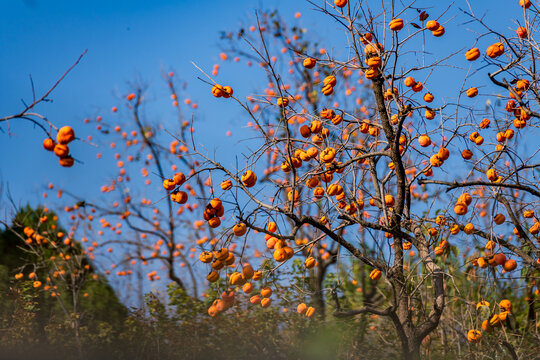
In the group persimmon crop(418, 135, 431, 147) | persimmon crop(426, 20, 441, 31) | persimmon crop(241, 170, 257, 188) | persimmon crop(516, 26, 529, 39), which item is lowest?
persimmon crop(241, 170, 257, 188)

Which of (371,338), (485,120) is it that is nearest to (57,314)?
(371,338)

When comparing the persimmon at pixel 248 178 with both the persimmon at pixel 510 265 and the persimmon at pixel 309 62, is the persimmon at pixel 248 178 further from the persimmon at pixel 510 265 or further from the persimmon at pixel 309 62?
the persimmon at pixel 510 265

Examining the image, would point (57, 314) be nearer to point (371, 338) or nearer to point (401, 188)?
point (371, 338)

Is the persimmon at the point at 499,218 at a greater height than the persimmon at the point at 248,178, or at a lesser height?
lesser

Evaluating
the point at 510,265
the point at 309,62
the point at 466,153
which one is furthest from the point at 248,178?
the point at 510,265

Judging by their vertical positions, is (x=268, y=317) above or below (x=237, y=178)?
below

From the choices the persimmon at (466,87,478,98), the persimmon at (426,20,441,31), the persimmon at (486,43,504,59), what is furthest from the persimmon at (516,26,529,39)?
the persimmon at (426,20,441,31)

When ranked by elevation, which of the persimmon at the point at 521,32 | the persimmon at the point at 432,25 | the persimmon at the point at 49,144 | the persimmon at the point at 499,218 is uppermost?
the persimmon at the point at 521,32

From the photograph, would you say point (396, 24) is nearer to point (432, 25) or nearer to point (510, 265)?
point (432, 25)

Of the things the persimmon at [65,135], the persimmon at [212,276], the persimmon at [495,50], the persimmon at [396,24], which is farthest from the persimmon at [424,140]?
the persimmon at [65,135]

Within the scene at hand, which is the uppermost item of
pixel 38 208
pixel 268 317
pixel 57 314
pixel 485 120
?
pixel 38 208

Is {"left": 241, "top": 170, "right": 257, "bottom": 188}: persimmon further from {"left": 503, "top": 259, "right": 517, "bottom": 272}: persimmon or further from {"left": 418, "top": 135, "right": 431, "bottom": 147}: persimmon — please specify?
{"left": 503, "top": 259, "right": 517, "bottom": 272}: persimmon

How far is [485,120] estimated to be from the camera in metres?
3.48

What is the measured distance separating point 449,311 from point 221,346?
2.69 metres
